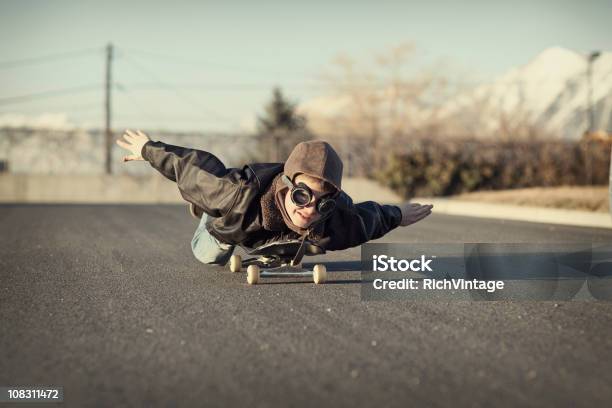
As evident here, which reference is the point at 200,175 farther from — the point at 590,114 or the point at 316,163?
the point at 590,114

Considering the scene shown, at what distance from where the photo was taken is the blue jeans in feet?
25.6

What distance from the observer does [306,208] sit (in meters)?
5.89

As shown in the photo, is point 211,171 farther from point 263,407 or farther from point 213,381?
point 263,407

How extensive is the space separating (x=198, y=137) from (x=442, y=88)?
113 ft

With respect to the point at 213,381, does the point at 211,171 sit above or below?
above

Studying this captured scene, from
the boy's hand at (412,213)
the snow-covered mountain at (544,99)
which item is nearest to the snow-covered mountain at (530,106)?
the snow-covered mountain at (544,99)

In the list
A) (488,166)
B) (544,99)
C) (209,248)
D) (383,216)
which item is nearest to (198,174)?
(383,216)

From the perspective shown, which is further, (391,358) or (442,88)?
(442,88)

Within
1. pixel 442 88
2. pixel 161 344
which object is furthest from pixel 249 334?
pixel 442 88

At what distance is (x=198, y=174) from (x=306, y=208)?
94 cm

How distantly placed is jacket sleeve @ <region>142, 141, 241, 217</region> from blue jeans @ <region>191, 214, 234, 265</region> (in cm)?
148

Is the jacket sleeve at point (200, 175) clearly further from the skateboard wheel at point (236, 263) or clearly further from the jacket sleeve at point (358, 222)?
the skateboard wheel at point (236, 263)

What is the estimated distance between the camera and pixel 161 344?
4.52 m

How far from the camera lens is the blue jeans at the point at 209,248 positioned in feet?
25.6
